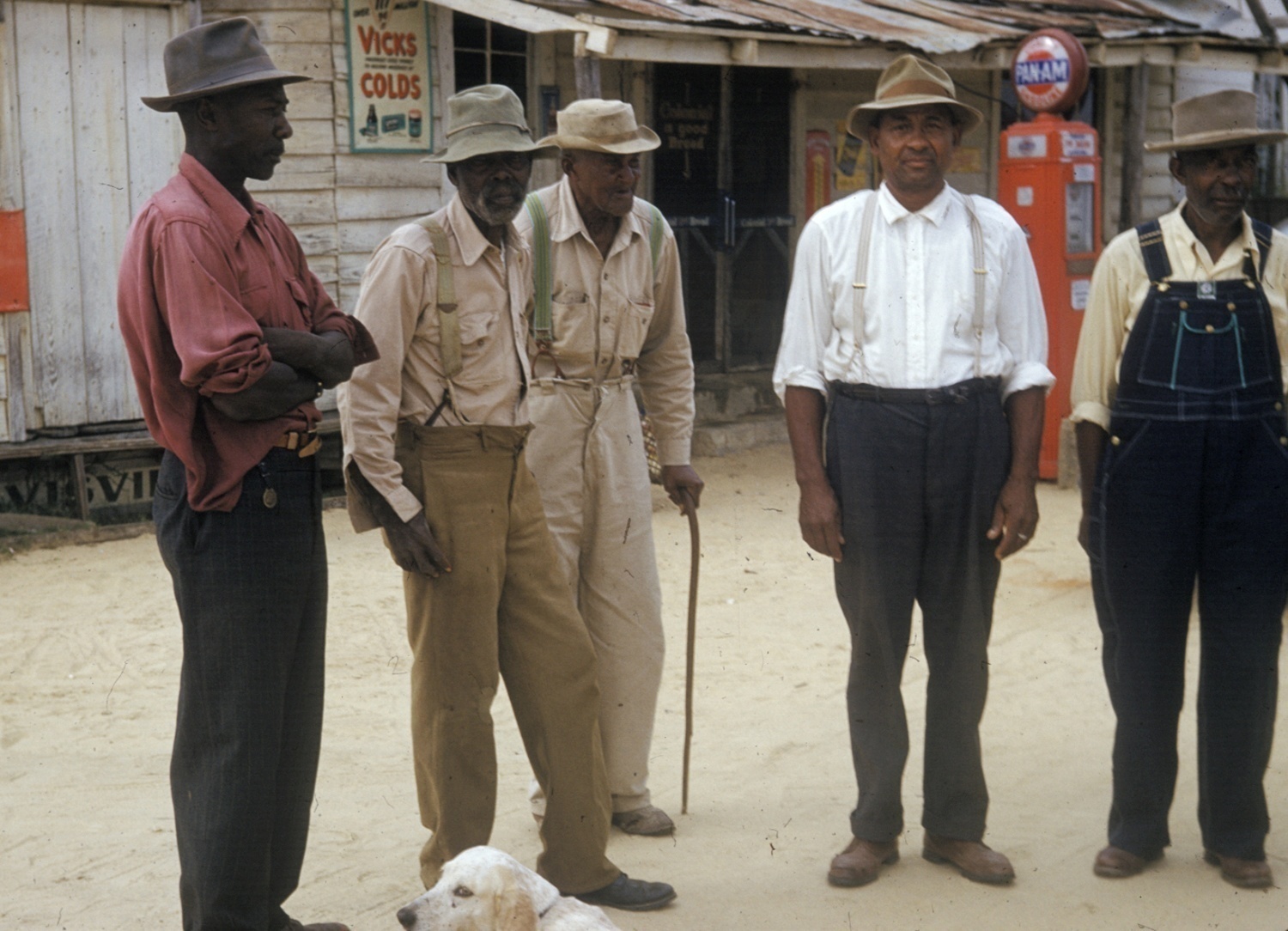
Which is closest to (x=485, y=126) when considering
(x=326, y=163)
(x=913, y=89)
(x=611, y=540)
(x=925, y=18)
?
(x=913, y=89)

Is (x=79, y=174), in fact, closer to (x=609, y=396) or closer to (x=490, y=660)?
(x=609, y=396)

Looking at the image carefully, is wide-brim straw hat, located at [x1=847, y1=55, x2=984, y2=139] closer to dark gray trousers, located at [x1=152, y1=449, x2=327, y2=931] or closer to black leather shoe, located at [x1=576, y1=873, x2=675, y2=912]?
dark gray trousers, located at [x1=152, y1=449, x2=327, y2=931]

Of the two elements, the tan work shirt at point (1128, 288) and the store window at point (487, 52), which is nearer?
the tan work shirt at point (1128, 288)

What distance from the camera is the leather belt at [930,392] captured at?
3928 mm

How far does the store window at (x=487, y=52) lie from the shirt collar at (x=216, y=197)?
712 cm

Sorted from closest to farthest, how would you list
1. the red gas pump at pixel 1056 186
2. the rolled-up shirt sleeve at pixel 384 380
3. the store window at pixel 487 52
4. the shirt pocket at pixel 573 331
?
the rolled-up shirt sleeve at pixel 384 380, the shirt pocket at pixel 573 331, the red gas pump at pixel 1056 186, the store window at pixel 487 52

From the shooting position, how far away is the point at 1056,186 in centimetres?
975

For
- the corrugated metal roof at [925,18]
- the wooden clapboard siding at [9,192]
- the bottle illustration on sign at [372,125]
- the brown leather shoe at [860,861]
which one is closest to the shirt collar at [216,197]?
the brown leather shoe at [860,861]

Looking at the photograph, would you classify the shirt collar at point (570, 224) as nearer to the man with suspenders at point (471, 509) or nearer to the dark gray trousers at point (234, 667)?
the man with suspenders at point (471, 509)

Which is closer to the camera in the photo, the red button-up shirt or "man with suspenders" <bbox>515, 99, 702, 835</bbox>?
the red button-up shirt

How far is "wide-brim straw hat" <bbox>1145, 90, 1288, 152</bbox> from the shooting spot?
397 cm

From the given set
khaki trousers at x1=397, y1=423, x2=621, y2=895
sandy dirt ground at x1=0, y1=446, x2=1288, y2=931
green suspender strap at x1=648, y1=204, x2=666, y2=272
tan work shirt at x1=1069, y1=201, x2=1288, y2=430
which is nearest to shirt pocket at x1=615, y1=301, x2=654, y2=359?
green suspender strap at x1=648, y1=204, x2=666, y2=272

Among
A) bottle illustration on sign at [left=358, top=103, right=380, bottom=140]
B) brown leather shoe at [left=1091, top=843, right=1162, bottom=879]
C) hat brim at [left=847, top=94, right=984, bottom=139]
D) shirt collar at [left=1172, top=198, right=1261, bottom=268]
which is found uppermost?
bottle illustration on sign at [left=358, top=103, right=380, bottom=140]

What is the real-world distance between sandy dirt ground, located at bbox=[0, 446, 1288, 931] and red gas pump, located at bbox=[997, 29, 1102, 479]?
7.58 ft
